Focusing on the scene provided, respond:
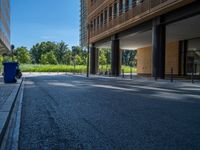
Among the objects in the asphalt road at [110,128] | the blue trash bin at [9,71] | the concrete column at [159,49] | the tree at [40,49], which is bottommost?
the asphalt road at [110,128]

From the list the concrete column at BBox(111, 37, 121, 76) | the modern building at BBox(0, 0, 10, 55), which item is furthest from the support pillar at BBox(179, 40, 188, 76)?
the modern building at BBox(0, 0, 10, 55)

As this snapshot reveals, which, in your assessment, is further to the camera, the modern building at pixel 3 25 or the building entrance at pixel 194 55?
the modern building at pixel 3 25

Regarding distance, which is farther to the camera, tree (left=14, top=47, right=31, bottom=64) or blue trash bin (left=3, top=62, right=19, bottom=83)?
tree (left=14, top=47, right=31, bottom=64)

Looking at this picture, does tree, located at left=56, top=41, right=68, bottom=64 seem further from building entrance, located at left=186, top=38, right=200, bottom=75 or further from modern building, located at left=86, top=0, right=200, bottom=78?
building entrance, located at left=186, top=38, right=200, bottom=75

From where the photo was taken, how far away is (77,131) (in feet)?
20.4

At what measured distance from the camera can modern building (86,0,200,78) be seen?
25.3m

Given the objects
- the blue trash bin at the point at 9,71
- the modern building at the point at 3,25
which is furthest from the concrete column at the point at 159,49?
the modern building at the point at 3,25

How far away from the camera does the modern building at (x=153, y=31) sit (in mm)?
25312

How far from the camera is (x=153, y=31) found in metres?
27.7

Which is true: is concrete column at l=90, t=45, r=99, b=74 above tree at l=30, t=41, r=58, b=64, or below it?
below

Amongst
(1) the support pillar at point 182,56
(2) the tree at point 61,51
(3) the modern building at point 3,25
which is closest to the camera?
(1) the support pillar at point 182,56

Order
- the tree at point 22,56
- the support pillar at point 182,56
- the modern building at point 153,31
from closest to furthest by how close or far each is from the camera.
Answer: the modern building at point 153,31
the support pillar at point 182,56
the tree at point 22,56

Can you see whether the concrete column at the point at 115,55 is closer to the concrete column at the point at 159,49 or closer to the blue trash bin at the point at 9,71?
the concrete column at the point at 159,49

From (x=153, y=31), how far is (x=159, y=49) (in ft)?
5.14
